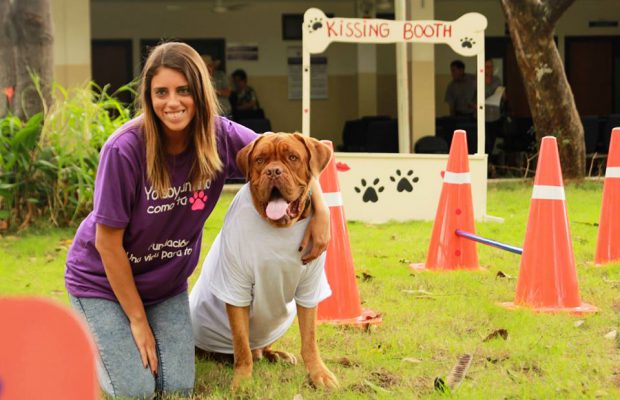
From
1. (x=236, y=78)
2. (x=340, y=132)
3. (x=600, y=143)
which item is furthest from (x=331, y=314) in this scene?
(x=340, y=132)

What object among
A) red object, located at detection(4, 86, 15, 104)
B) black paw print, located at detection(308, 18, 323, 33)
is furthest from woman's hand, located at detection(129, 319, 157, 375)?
red object, located at detection(4, 86, 15, 104)

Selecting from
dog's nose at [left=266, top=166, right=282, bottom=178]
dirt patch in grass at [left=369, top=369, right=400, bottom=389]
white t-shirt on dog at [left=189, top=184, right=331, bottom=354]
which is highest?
dog's nose at [left=266, top=166, right=282, bottom=178]

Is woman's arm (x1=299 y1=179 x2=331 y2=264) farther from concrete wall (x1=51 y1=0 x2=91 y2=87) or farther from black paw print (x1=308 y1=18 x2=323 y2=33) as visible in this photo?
concrete wall (x1=51 y1=0 x2=91 y2=87)

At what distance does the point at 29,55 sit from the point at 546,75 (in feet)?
20.3

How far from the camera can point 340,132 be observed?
19.0 meters

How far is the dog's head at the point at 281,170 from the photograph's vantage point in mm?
3727

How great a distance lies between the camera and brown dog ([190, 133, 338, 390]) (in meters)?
3.77

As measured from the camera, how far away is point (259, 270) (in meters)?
3.86

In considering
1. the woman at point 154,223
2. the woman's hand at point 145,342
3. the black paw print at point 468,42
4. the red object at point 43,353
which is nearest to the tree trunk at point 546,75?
the black paw print at point 468,42

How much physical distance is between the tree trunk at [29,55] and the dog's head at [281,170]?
5697mm

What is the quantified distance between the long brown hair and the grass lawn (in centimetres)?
92

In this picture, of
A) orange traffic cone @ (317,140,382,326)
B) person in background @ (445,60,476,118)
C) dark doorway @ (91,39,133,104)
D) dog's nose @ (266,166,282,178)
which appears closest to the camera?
dog's nose @ (266,166,282,178)

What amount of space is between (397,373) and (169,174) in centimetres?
133

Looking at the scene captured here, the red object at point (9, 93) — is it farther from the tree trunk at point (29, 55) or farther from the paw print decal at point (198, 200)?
the paw print decal at point (198, 200)
